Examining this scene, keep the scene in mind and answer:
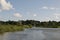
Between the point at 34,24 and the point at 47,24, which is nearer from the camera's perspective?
the point at 47,24

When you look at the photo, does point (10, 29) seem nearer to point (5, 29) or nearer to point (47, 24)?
point (5, 29)

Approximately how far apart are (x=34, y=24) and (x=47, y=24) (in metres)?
10.8

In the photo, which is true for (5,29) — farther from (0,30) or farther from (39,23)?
(39,23)

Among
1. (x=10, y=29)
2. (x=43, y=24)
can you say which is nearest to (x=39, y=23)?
(x=43, y=24)

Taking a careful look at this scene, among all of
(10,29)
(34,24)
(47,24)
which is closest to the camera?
(10,29)

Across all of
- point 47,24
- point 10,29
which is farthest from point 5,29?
point 47,24

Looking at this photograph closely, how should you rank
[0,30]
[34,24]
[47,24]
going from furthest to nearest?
1. [34,24]
2. [47,24]
3. [0,30]

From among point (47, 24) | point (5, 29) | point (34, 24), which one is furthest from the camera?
point (34, 24)

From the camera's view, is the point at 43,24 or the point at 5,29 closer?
the point at 5,29

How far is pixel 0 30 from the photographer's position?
36469 mm

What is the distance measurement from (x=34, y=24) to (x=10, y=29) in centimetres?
6879

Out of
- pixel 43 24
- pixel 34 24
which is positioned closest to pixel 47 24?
pixel 43 24

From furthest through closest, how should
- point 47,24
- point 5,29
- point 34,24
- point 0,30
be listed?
1. point 34,24
2. point 47,24
3. point 5,29
4. point 0,30

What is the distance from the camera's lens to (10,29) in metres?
42.4
